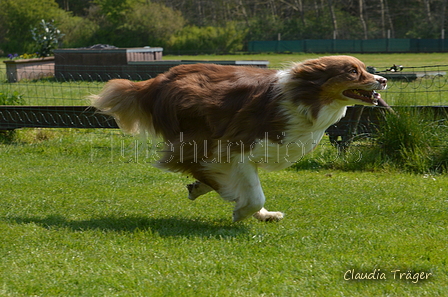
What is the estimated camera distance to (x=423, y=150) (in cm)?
779

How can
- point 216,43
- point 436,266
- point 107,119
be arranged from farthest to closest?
point 216,43
point 107,119
point 436,266

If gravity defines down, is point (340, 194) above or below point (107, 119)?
below

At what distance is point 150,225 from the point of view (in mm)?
5508

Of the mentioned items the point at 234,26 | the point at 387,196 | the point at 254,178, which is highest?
the point at 234,26

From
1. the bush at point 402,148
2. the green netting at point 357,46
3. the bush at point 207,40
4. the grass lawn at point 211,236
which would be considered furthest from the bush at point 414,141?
the bush at point 207,40

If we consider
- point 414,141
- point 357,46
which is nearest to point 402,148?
point 414,141

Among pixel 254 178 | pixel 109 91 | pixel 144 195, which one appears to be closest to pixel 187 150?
pixel 254 178

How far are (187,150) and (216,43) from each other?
4525 cm

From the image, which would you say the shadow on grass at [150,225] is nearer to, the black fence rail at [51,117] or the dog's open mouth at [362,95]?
the dog's open mouth at [362,95]

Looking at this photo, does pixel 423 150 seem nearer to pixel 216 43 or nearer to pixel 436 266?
pixel 436 266

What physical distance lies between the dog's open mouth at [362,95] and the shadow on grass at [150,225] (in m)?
1.59

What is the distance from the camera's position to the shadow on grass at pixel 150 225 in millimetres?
5234

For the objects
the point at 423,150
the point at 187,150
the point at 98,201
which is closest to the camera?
the point at 187,150

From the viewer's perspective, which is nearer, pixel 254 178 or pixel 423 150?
pixel 254 178
